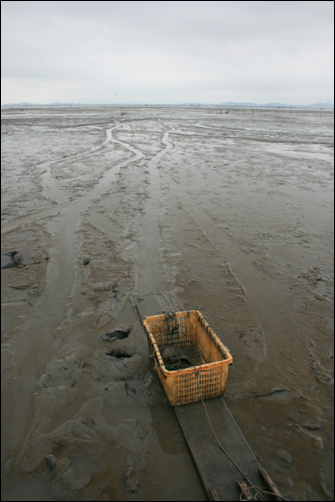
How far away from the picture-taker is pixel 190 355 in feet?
13.1

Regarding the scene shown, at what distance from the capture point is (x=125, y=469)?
2.71 meters

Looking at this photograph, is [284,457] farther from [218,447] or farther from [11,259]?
[11,259]

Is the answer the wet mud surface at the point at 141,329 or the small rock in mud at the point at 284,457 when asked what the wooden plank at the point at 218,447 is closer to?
the wet mud surface at the point at 141,329

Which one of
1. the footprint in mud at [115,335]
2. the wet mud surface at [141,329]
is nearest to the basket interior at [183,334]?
the wet mud surface at [141,329]

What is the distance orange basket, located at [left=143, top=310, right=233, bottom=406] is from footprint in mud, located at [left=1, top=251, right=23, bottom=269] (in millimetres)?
3817

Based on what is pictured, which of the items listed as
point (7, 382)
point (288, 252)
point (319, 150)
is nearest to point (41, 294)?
point (7, 382)

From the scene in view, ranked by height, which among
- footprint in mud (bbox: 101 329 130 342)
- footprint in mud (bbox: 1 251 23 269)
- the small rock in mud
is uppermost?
footprint in mud (bbox: 1 251 23 269)

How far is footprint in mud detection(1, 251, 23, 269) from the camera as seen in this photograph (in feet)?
19.7

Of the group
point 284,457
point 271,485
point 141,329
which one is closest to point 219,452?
point 271,485

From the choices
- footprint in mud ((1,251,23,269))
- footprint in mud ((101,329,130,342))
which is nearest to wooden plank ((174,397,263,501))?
footprint in mud ((101,329,130,342))

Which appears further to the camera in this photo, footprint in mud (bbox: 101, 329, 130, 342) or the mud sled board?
footprint in mud (bbox: 101, 329, 130, 342)

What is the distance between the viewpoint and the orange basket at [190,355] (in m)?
3.07

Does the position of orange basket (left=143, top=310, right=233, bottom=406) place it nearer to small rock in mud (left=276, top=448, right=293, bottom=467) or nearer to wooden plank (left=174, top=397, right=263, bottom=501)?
wooden plank (left=174, top=397, right=263, bottom=501)

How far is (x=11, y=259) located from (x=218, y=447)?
5539mm
